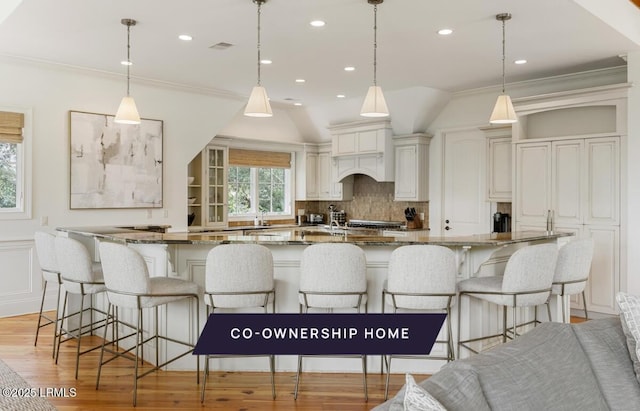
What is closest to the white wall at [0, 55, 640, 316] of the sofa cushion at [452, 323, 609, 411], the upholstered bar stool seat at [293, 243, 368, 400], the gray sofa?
the upholstered bar stool seat at [293, 243, 368, 400]

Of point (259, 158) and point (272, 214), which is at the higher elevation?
point (259, 158)

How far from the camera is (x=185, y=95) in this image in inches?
263

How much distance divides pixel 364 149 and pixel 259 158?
178 centimetres

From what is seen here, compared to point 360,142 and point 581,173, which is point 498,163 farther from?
point 360,142

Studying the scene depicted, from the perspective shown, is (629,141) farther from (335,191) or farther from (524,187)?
(335,191)

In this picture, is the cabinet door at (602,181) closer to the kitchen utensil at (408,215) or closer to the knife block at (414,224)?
the knife block at (414,224)

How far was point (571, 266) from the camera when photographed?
378cm

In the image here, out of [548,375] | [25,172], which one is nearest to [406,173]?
[25,172]

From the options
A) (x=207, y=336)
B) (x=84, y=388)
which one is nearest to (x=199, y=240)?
(x=207, y=336)

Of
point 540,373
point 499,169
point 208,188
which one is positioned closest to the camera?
point 540,373

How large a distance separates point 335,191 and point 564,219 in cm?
390

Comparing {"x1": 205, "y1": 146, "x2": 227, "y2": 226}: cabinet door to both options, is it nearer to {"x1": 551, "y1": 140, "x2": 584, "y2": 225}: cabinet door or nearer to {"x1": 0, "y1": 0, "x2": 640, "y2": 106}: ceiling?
{"x1": 0, "y1": 0, "x2": 640, "y2": 106}: ceiling

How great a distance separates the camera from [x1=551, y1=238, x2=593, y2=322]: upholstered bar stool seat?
3.76 m

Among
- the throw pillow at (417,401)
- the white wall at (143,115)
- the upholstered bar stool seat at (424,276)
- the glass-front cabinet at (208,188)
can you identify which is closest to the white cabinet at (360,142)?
the white wall at (143,115)
